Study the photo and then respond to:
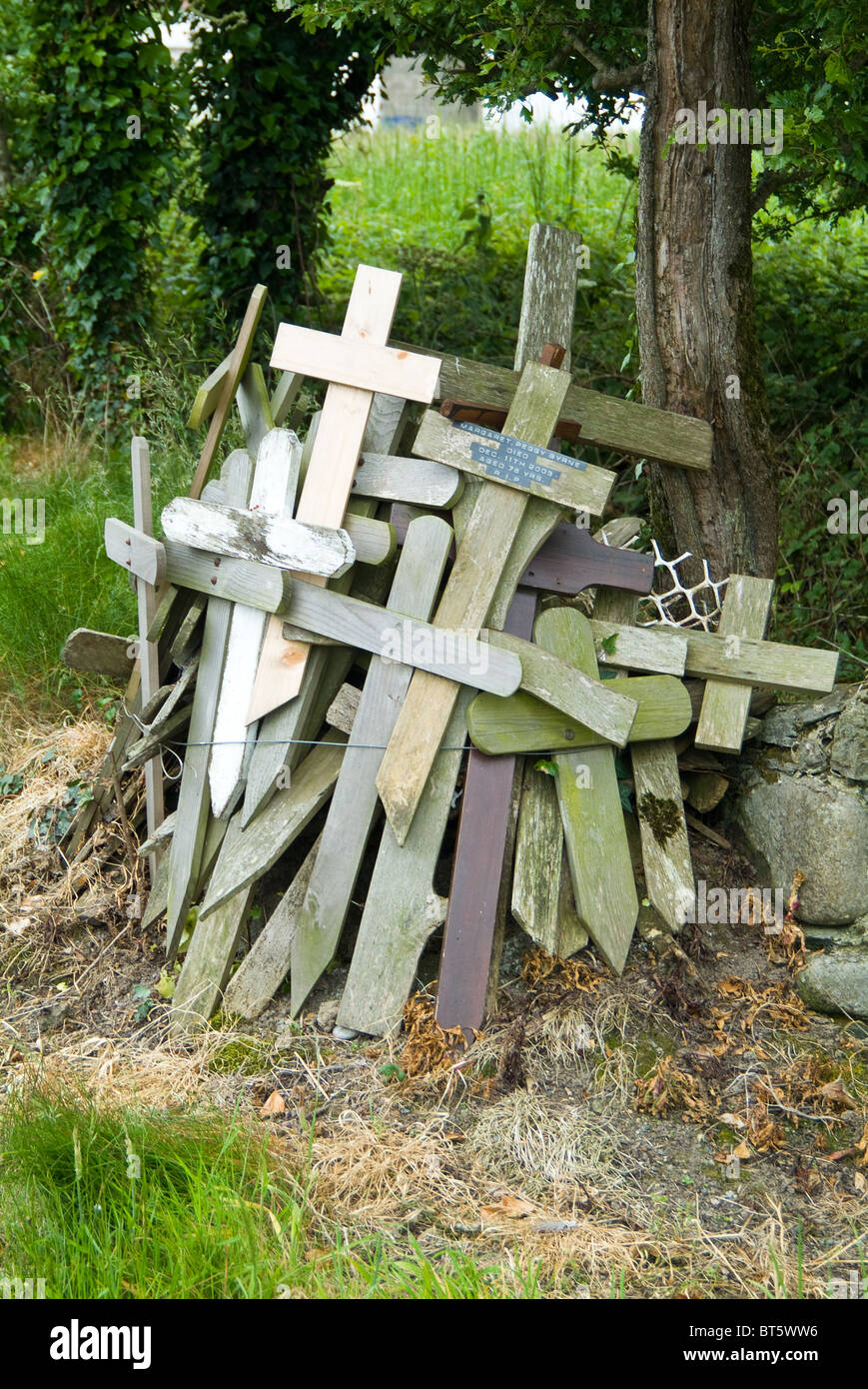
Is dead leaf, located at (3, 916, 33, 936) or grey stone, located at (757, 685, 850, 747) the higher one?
grey stone, located at (757, 685, 850, 747)

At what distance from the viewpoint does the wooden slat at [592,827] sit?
3.37 metres

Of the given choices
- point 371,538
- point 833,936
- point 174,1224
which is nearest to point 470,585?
point 371,538

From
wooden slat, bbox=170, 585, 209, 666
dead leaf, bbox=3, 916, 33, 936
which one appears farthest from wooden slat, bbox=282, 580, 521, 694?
dead leaf, bbox=3, 916, 33, 936

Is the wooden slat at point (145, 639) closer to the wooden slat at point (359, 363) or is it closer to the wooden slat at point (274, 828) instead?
the wooden slat at point (274, 828)

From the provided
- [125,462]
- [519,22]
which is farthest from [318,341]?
[125,462]

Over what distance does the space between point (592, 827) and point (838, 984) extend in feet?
2.85

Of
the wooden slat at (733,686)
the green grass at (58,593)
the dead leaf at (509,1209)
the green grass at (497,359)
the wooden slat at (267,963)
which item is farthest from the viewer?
the green grass at (497,359)

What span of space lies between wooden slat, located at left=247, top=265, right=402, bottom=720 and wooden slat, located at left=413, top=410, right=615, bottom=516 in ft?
0.87

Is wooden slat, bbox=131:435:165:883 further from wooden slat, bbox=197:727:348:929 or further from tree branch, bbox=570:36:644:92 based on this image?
tree branch, bbox=570:36:644:92

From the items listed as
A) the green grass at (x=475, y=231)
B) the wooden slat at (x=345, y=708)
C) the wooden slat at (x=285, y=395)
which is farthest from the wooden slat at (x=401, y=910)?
the green grass at (x=475, y=231)

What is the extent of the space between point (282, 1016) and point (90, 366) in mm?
4852

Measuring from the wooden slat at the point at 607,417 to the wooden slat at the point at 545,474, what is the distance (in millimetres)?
164

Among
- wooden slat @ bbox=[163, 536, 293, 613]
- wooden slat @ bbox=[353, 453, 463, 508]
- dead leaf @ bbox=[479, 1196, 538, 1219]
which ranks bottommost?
dead leaf @ bbox=[479, 1196, 538, 1219]

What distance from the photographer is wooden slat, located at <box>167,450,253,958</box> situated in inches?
144
